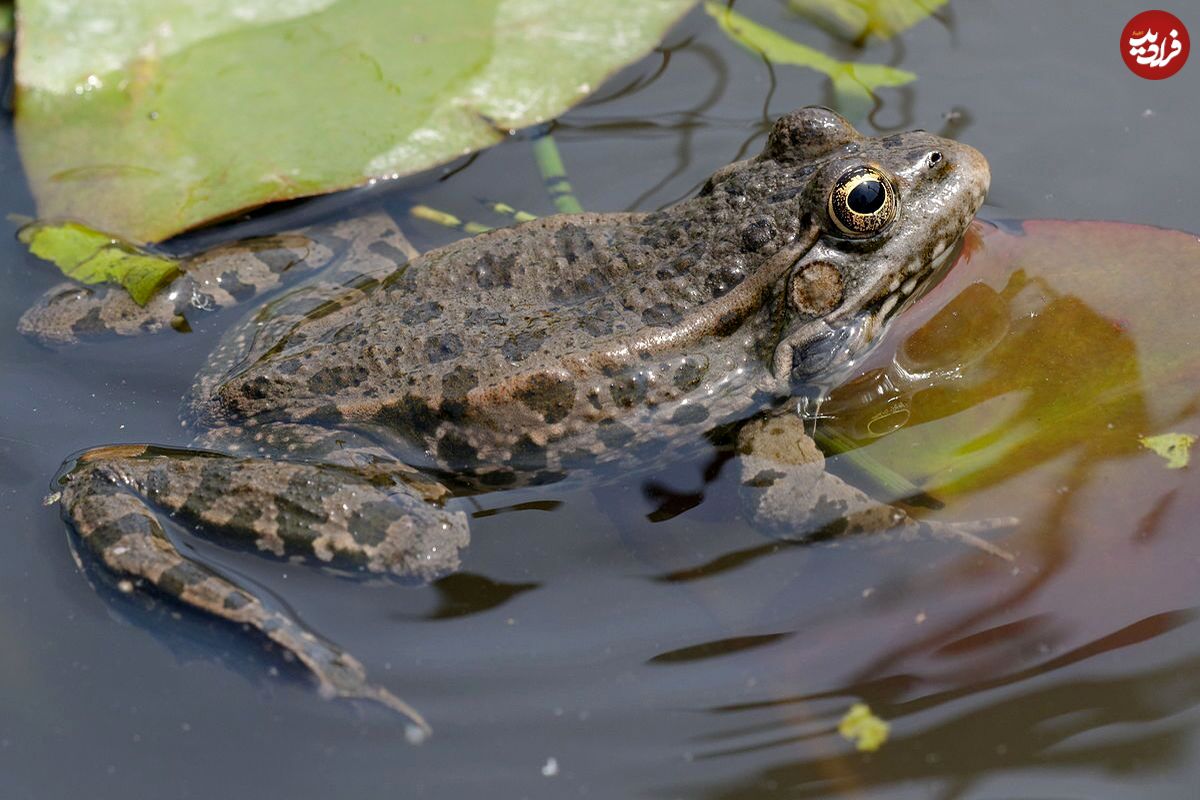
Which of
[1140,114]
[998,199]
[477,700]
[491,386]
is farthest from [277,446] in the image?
[1140,114]

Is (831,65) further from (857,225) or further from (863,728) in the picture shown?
(863,728)

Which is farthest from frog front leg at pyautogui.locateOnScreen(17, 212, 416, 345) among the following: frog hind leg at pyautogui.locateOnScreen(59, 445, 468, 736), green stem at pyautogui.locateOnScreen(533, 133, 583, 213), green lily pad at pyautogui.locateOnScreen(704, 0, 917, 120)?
green lily pad at pyautogui.locateOnScreen(704, 0, 917, 120)

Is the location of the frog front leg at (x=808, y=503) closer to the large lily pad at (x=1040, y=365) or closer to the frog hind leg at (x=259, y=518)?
the large lily pad at (x=1040, y=365)

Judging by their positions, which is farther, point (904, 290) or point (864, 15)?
point (864, 15)

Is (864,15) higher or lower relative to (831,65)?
higher

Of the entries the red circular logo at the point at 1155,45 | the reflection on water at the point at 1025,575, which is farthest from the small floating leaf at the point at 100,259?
the red circular logo at the point at 1155,45

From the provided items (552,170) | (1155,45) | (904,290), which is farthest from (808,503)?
(1155,45)
